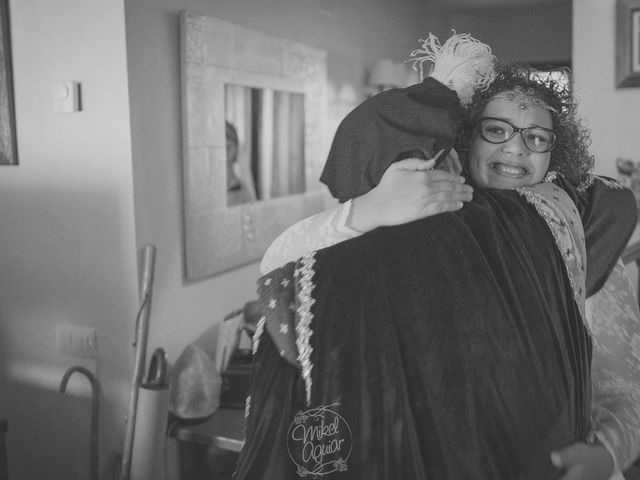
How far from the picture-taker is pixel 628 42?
3117 millimetres

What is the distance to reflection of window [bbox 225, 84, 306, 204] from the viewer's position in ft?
9.14

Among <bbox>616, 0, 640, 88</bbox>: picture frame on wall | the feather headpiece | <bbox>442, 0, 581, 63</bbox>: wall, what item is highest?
<bbox>442, 0, 581, 63</bbox>: wall

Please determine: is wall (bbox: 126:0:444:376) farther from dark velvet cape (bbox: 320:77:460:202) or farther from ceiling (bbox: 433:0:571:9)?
ceiling (bbox: 433:0:571:9)

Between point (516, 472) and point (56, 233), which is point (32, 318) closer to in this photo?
point (56, 233)

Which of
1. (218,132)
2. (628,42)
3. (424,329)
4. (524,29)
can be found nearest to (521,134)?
(424,329)

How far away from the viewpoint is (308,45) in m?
3.35

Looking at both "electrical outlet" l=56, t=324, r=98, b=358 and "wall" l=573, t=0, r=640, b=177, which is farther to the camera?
"wall" l=573, t=0, r=640, b=177

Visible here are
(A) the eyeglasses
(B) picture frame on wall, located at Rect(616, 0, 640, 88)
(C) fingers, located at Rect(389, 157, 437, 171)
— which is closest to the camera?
(C) fingers, located at Rect(389, 157, 437, 171)

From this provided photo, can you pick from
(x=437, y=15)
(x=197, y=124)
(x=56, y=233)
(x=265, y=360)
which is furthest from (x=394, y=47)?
(x=265, y=360)

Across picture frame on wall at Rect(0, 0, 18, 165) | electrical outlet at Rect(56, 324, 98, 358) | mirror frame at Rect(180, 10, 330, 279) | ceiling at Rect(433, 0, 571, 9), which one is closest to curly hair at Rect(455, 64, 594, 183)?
mirror frame at Rect(180, 10, 330, 279)

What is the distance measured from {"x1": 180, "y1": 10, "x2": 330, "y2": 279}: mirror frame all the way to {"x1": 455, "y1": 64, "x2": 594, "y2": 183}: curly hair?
4.87ft

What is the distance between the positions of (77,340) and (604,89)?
99.7 inches

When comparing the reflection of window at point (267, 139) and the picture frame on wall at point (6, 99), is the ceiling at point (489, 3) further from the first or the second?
the picture frame on wall at point (6, 99)

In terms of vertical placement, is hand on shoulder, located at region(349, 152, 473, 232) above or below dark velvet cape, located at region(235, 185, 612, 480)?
above
